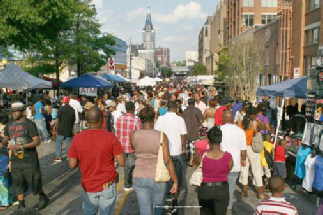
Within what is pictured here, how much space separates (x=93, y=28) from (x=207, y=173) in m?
26.7

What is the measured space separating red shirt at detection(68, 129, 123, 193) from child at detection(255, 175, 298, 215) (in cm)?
171

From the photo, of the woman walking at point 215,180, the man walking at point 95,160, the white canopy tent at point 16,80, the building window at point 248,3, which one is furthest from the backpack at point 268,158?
the building window at point 248,3

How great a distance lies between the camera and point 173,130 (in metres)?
6.53

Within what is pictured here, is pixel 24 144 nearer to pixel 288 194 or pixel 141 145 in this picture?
pixel 141 145

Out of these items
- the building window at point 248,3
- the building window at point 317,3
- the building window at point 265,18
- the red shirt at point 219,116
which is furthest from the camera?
the building window at point 265,18

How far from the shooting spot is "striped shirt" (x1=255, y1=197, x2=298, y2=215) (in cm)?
341

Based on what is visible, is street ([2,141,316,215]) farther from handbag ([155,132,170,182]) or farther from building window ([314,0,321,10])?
building window ([314,0,321,10])

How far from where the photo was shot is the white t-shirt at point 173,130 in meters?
6.52

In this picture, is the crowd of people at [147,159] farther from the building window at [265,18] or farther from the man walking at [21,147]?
the building window at [265,18]

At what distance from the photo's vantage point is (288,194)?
305 inches

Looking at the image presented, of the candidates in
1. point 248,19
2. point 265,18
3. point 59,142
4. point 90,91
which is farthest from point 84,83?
point 265,18

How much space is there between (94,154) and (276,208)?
6.64 ft

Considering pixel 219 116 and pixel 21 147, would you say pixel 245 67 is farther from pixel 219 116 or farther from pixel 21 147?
pixel 21 147

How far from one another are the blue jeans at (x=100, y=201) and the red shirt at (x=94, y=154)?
0.07 metres
